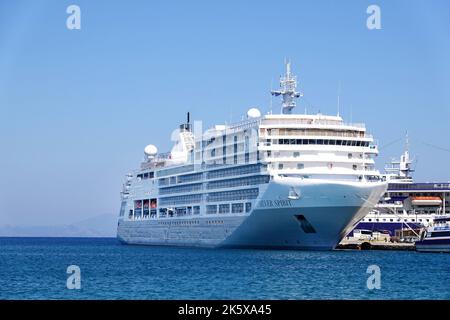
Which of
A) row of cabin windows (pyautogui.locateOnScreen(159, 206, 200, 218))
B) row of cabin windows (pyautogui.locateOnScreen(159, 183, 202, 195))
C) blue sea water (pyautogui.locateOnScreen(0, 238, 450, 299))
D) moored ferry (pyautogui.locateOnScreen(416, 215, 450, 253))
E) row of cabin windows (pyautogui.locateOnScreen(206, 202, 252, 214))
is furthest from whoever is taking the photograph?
row of cabin windows (pyautogui.locateOnScreen(159, 206, 200, 218))

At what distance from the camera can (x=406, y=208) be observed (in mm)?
110688

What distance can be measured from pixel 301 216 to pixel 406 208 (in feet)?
164

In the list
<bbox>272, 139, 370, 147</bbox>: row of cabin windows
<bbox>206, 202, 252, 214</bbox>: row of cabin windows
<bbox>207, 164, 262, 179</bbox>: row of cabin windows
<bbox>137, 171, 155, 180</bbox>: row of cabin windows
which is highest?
<bbox>272, 139, 370, 147</bbox>: row of cabin windows

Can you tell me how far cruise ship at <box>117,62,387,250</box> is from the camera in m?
63.5

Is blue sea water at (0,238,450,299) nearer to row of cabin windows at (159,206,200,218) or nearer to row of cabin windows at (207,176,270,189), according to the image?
row of cabin windows at (207,176,270,189)

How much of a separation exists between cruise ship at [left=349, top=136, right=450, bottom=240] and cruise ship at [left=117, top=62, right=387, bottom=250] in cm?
2724

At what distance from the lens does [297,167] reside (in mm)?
66188

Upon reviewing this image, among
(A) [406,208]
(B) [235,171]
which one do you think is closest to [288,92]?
(B) [235,171]

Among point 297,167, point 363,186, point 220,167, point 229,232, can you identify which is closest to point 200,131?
point 220,167

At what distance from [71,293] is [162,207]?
53.0m

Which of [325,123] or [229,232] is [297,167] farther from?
[229,232]

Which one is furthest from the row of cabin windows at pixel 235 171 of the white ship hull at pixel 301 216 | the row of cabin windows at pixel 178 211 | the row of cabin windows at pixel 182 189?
the row of cabin windows at pixel 178 211

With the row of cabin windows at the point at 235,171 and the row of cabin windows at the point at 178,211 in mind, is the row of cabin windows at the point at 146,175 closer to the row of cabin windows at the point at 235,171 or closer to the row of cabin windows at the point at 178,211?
the row of cabin windows at the point at 178,211

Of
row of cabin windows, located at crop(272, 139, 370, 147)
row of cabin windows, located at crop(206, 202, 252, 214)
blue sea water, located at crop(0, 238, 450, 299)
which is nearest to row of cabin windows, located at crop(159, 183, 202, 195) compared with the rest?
row of cabin windows, located at crop(206, 202, 252, 214)
